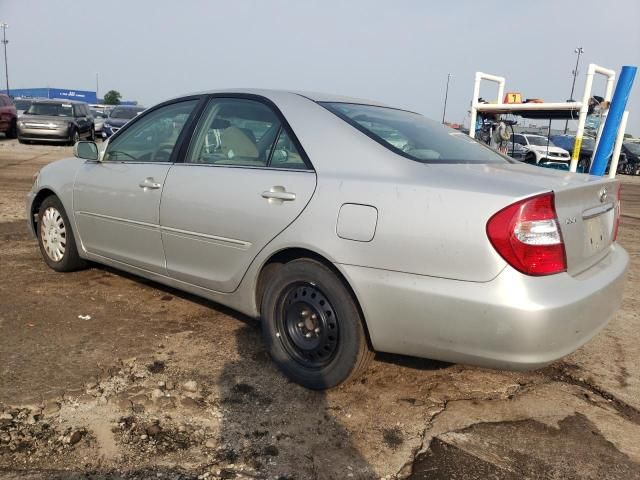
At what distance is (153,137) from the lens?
3904 millimetres

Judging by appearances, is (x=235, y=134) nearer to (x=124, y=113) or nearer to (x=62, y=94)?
(x=124, y=113)

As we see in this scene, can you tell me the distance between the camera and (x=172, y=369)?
121 inches

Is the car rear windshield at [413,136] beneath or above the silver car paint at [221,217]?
above

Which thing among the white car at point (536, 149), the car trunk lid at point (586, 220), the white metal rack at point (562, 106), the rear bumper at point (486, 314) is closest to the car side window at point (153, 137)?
the rear bumper at point (486, 314)

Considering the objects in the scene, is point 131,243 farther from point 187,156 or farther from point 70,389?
point 70,389

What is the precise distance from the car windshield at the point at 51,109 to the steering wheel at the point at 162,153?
17119mm

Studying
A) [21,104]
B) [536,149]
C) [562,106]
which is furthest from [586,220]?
[21,104]

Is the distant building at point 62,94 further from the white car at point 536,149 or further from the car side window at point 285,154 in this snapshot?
the car side window at point 285,154

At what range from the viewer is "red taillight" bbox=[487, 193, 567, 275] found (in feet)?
7.35

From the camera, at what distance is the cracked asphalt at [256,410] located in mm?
2279

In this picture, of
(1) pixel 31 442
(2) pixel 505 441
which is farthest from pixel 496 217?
A: (1) pixel 31 442

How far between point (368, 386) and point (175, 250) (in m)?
1.48

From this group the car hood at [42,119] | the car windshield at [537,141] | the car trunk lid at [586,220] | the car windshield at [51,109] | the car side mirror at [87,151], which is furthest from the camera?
the car windshield at [537,141]

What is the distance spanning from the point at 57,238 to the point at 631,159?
84.7ft
